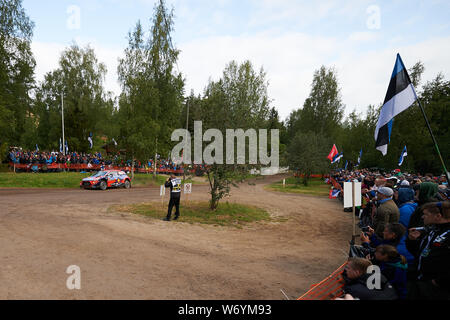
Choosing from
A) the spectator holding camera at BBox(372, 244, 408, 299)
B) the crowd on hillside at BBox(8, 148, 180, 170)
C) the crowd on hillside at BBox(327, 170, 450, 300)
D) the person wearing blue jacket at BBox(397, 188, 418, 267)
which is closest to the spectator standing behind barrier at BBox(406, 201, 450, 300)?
the crowd on hillside at BBox(327, 170, 450, 300)

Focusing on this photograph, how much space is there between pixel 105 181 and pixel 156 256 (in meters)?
16.0

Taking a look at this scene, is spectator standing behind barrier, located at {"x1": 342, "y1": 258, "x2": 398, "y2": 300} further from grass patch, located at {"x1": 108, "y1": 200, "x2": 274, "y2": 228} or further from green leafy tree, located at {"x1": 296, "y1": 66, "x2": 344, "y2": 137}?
green leafy tree, located at {"x1": 296, "y1": 66, "x2": 344, "y2": 137}

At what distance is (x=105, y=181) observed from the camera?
805 inches

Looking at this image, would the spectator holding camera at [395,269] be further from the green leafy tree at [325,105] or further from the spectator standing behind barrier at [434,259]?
the green leafy tree at [325,105]

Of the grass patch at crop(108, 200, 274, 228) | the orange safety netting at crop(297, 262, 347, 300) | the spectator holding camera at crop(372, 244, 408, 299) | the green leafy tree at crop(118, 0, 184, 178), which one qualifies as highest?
the green leafy tree at crop(118, 0, 184, 178)

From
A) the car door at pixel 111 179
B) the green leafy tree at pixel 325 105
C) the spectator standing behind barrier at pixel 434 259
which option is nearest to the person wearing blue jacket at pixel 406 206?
the spectator standing behind barrier at pixel 434 259

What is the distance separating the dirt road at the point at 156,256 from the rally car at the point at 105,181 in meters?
8.30

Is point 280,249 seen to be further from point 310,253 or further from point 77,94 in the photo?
point 77,94

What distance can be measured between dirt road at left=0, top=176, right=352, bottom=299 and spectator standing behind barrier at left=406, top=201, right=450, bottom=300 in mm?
2109

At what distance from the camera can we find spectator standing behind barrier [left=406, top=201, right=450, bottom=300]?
309cm

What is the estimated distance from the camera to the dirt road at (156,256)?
15.6 ft
